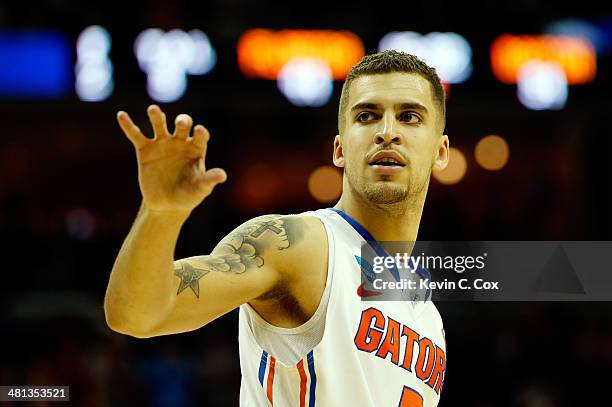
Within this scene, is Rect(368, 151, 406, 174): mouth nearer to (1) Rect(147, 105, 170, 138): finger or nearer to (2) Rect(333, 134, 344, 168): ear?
(2) Rect(333, 134, 344, 168): ear

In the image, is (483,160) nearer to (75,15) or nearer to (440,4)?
(440,4)

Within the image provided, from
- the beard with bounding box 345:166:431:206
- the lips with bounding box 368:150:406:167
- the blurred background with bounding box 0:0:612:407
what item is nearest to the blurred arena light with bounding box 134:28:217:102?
the blurred background with bounding box 0:0:612:407

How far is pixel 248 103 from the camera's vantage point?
10.7 meters

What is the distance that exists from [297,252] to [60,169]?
1515 centimetres

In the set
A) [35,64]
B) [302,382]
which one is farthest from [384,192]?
[35,64]

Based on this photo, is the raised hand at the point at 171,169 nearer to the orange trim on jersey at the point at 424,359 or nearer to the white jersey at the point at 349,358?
the white jersey at the point at 349,358

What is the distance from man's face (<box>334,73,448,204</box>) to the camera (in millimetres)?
4051

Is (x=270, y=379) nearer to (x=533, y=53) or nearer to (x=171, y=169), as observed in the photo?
(x=171, y=169)

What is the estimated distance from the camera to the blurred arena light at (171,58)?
32.8 feet

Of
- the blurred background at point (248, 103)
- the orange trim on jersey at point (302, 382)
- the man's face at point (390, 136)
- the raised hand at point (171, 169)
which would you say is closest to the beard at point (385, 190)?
the man's face at point (390, 136)

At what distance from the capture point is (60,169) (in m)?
17.9

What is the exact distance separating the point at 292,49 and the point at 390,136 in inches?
255

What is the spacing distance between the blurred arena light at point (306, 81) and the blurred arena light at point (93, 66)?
6.26ft

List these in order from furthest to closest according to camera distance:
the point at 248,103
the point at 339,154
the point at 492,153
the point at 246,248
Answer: the point at 492,153 → the point at 248,103 → the point at 339,154 → the point at 246,248
